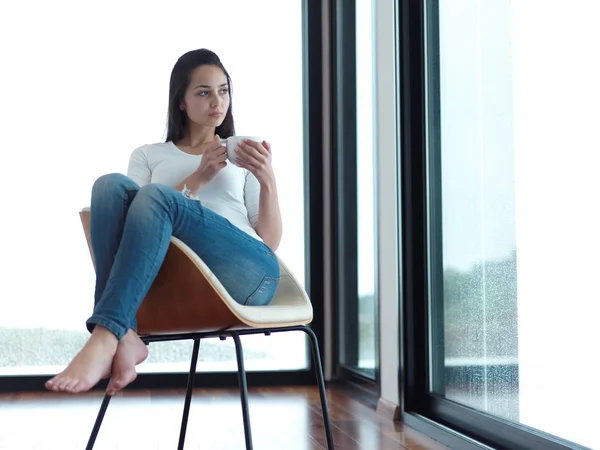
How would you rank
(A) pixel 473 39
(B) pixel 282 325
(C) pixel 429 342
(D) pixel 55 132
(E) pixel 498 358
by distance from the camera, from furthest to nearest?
(D) pixel 55 132
(C) pixel 429 342
(A) pixel 473 39
(E) pixel 498 358
(B) pixel 282 325

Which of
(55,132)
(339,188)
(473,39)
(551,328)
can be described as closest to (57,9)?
Result: (55,132)

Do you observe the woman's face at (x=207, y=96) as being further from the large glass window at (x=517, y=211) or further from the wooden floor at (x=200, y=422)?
the wooden floor at (x=200, y=422)

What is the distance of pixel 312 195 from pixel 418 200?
48.3 inches

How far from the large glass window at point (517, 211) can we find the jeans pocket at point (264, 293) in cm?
58

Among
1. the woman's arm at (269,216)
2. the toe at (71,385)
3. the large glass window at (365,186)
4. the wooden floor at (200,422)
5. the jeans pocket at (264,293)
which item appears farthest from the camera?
the large glass window at (365,186)

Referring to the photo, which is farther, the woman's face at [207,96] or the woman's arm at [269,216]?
the woman's face at [207,96]

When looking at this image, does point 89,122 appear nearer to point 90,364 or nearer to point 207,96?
point 207,96

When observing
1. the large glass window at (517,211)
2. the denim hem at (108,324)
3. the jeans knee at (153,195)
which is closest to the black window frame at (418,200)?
the large glass window at (517,211)

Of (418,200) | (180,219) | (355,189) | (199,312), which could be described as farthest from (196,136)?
(355,189)

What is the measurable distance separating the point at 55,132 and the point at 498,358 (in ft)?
7.95

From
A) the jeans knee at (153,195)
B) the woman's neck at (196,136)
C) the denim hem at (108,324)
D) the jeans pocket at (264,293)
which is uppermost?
the woman's neck at (196,136)

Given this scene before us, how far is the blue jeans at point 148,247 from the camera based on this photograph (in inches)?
55.9

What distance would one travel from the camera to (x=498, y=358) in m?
1.95

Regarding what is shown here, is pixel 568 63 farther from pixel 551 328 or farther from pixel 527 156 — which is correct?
pixel 551 328
